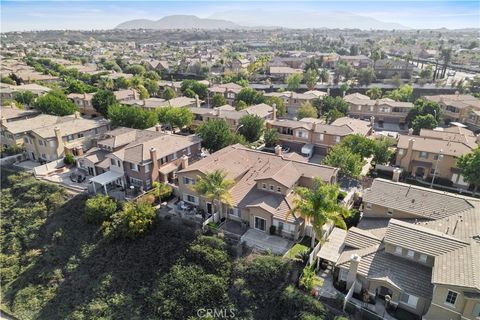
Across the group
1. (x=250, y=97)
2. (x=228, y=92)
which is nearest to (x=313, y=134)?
(x=250, y=97)

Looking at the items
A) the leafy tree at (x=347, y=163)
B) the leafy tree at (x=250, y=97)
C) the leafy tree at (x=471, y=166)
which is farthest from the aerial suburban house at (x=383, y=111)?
the leafy tree at (x=347, y=163)

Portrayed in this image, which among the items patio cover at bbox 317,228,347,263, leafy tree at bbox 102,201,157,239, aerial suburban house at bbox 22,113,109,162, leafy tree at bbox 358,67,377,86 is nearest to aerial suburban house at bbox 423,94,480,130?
leafy tree at bbox 358,67,377,86

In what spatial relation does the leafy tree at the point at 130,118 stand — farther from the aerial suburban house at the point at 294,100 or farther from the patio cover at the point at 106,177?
the aerial suburban house at the point at 294,100

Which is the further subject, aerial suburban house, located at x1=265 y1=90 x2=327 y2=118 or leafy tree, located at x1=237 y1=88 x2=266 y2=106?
aerial suburban house, located at x1=265 y1=90 x2=327 y2=118

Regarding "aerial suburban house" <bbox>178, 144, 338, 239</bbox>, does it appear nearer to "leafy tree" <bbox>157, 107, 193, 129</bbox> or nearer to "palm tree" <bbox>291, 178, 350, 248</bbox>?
"palm tree" <bbox>291, 178, 350, 248</bbox>

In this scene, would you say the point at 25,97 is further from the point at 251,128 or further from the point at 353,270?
the point at 353,270

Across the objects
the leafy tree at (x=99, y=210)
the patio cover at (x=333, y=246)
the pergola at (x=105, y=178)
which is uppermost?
the pergola at (x=105, y=178)
